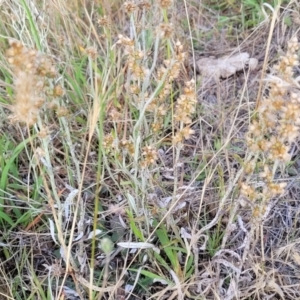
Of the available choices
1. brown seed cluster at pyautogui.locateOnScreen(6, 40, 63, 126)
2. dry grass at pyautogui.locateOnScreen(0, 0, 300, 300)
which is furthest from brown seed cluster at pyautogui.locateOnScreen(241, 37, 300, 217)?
brown seed cluster at pyautogui.locateOnScreen(6, 40, 63, 126)

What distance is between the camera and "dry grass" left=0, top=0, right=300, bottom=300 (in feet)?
3.08

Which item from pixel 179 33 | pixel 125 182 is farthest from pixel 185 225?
pixel 179 33

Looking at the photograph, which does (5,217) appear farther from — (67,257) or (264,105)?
(264,105)

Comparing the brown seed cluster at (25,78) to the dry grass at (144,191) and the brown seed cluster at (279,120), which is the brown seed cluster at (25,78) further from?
the brown seed cluster at (279,120)

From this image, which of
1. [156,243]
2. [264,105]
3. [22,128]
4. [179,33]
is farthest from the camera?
[179,33]

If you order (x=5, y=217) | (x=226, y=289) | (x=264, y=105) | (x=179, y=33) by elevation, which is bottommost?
(x=226, y=289)

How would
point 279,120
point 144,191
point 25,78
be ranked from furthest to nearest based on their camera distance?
point 144,191 < point 279,120 < point 25,78

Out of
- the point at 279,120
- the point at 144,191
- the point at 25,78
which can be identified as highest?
the point at 25,78

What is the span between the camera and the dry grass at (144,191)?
37.0 inches

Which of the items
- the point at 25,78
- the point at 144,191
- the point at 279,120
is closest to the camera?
the point at 25,78

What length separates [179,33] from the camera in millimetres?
1578

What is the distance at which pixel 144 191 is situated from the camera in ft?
3.47

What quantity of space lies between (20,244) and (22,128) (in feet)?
1.04

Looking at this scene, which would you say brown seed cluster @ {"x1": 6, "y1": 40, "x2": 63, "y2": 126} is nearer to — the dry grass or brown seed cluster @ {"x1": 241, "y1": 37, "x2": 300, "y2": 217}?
the dry grass
